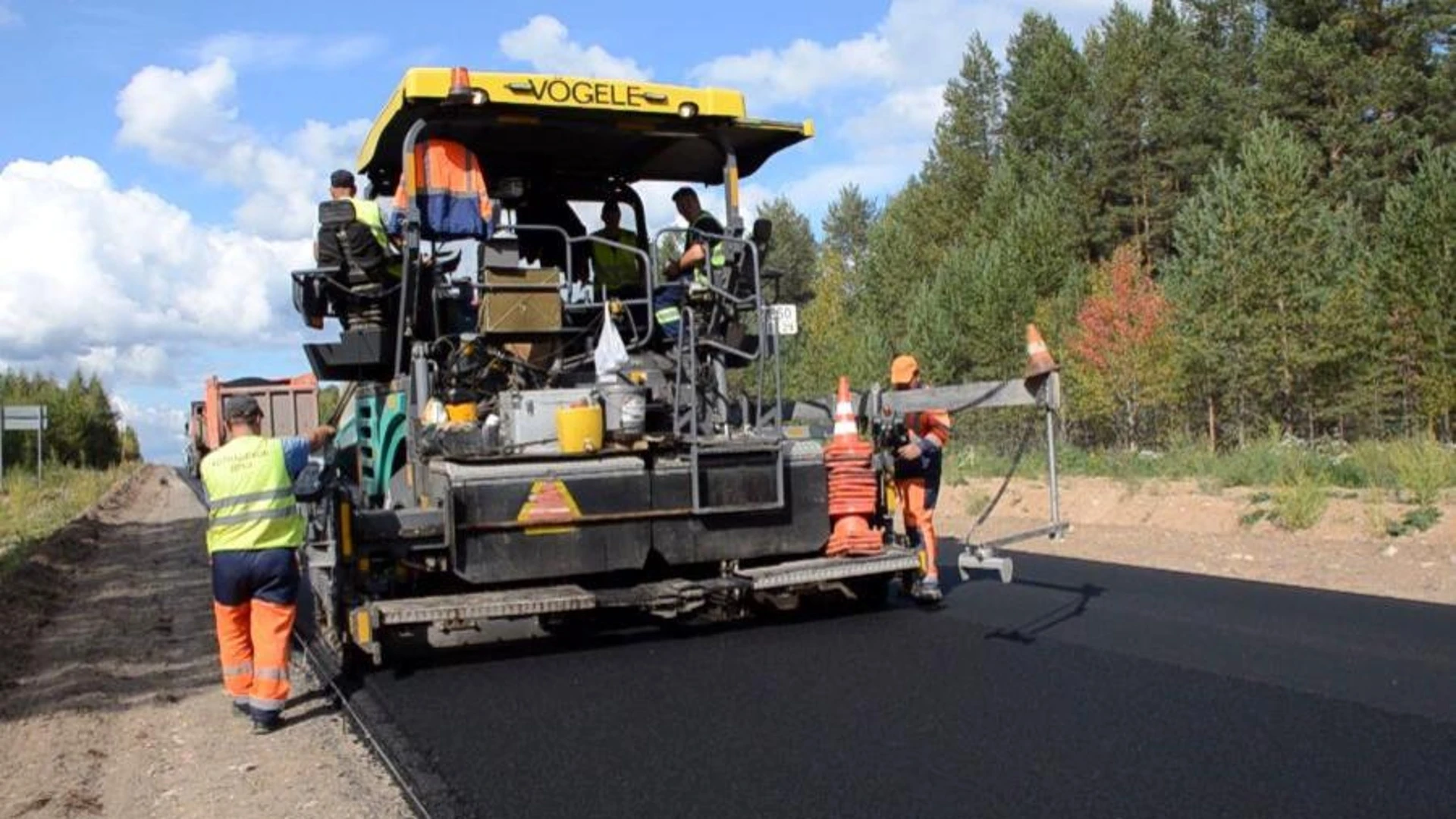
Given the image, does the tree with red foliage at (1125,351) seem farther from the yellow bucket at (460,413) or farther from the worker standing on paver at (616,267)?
the yellow bucket at (460,413)

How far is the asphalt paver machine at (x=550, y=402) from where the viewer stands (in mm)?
6270

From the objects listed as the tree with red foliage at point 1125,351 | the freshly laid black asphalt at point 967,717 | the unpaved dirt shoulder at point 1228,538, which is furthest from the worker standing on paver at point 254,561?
the tree with red foliage at point 1125,351

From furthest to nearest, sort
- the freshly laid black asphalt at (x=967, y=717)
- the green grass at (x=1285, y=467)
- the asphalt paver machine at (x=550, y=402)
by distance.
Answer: the green grass at (x=1285, y=467) < the asphalt paver machine at (x=550, y=402) < the freshly laid black asphalt at (x=967, y=717)

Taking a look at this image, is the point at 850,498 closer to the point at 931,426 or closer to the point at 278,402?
the point at 931,426

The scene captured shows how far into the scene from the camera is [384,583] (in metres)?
6.50

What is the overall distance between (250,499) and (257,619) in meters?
0.54

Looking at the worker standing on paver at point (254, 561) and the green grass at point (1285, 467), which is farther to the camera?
the green grass at point (1285, 467)

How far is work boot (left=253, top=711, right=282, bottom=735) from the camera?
570cm

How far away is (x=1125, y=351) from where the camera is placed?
90.6 ft

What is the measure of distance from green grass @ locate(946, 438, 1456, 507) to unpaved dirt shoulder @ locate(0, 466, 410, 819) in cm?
988

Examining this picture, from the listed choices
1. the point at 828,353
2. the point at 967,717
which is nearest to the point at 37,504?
the point at 828,353

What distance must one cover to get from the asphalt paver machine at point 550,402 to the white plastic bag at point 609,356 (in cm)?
3

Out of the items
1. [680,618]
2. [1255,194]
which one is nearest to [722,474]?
[680,618]

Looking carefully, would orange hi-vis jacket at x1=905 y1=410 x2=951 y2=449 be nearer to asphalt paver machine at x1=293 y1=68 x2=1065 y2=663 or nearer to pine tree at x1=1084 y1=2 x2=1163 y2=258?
asphalt paver machine at x1=293 y1=68 x2=1065 y2=663
